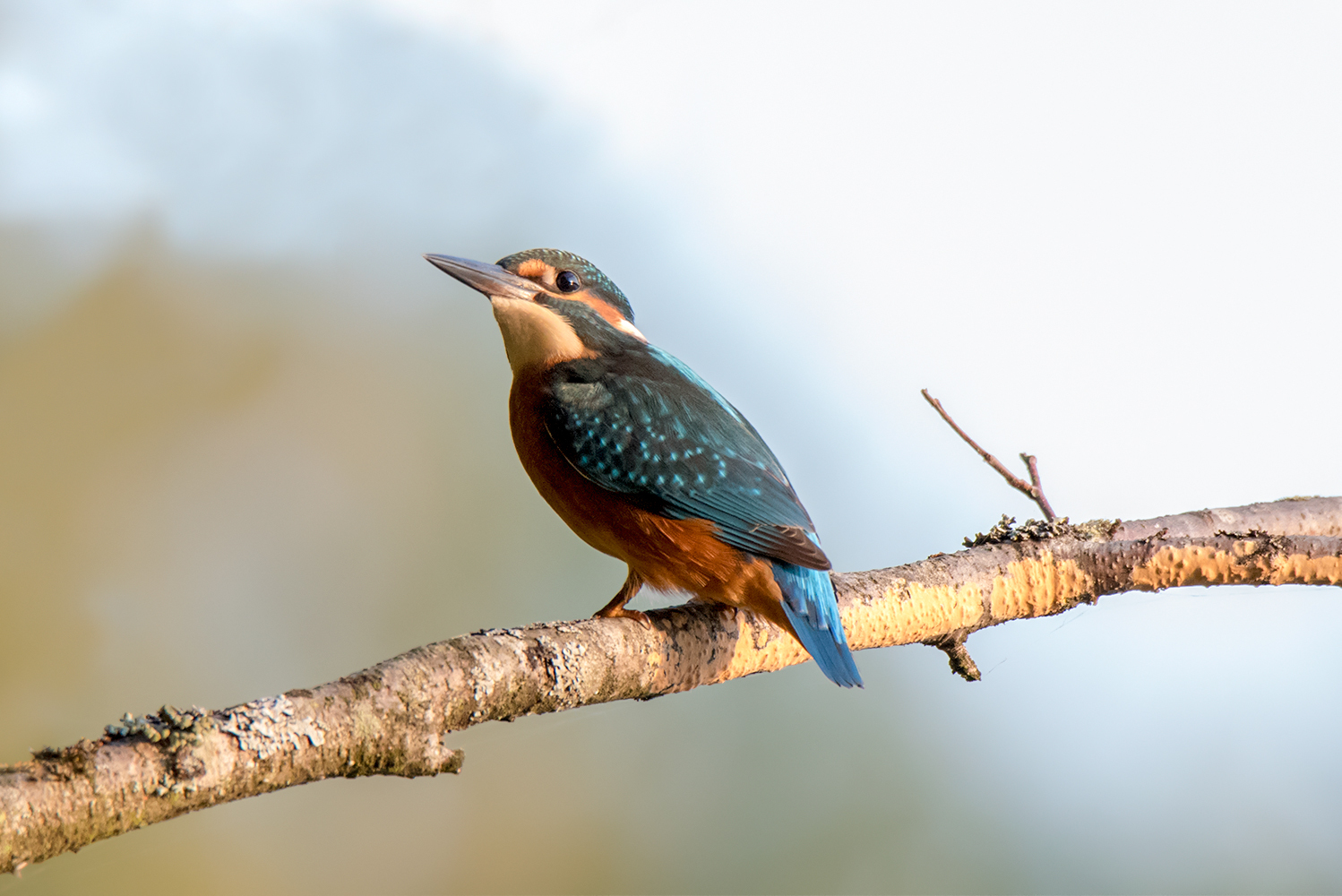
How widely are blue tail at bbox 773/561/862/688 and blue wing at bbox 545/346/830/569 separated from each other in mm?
37

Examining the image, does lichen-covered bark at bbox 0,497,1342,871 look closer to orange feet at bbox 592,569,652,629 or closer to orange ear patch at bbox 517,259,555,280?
orange feet at bbox 592,569,652,629

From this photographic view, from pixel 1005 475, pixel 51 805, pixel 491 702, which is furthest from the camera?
pixel 1005 475

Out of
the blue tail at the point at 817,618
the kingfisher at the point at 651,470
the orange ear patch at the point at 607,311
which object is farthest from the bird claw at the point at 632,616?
the orange ear patch at the point at 607,311

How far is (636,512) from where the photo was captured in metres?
1.95

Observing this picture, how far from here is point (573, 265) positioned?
7.43 feet

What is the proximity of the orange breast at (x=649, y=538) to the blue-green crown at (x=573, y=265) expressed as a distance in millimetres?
309

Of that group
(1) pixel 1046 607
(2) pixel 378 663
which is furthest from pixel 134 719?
(1) pixel 1046 607

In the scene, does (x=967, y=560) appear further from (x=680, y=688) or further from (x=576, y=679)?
(x=576, y=679)

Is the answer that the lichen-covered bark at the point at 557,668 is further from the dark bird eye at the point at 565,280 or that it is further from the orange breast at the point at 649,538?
the dark bird eye at the point at 565,280

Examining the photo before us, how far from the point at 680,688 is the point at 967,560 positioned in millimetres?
701

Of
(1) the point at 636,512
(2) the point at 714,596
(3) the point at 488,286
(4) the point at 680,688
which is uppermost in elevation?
(3) the point at 488,286

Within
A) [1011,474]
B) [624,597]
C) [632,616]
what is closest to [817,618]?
[632,616]

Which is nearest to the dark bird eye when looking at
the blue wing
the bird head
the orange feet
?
the bird head

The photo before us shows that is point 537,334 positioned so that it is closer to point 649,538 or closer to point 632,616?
point 649,538
